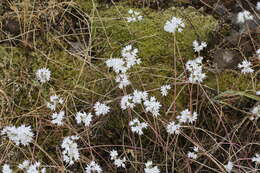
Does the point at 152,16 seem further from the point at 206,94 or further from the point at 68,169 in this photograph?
the point at 68,169

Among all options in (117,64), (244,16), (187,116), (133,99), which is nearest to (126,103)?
(133,99)

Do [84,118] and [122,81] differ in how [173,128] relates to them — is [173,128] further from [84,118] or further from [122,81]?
[84,118]

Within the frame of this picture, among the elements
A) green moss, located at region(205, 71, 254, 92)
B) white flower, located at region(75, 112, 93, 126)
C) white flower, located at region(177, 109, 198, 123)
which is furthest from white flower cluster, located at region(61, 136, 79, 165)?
green moss, located at region(205, 71, 254, 92)

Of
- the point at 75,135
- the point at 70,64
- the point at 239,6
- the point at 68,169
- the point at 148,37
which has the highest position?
the point at 239,6

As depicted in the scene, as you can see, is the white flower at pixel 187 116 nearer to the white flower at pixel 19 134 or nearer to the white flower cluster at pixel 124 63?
the white flower cluster at pixel 124 63

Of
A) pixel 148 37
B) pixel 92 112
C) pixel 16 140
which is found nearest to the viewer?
pixel 16 140

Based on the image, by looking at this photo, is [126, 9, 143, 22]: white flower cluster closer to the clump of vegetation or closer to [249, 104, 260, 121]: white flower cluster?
the clump of vegetation

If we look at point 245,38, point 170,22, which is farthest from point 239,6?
point 170,22
